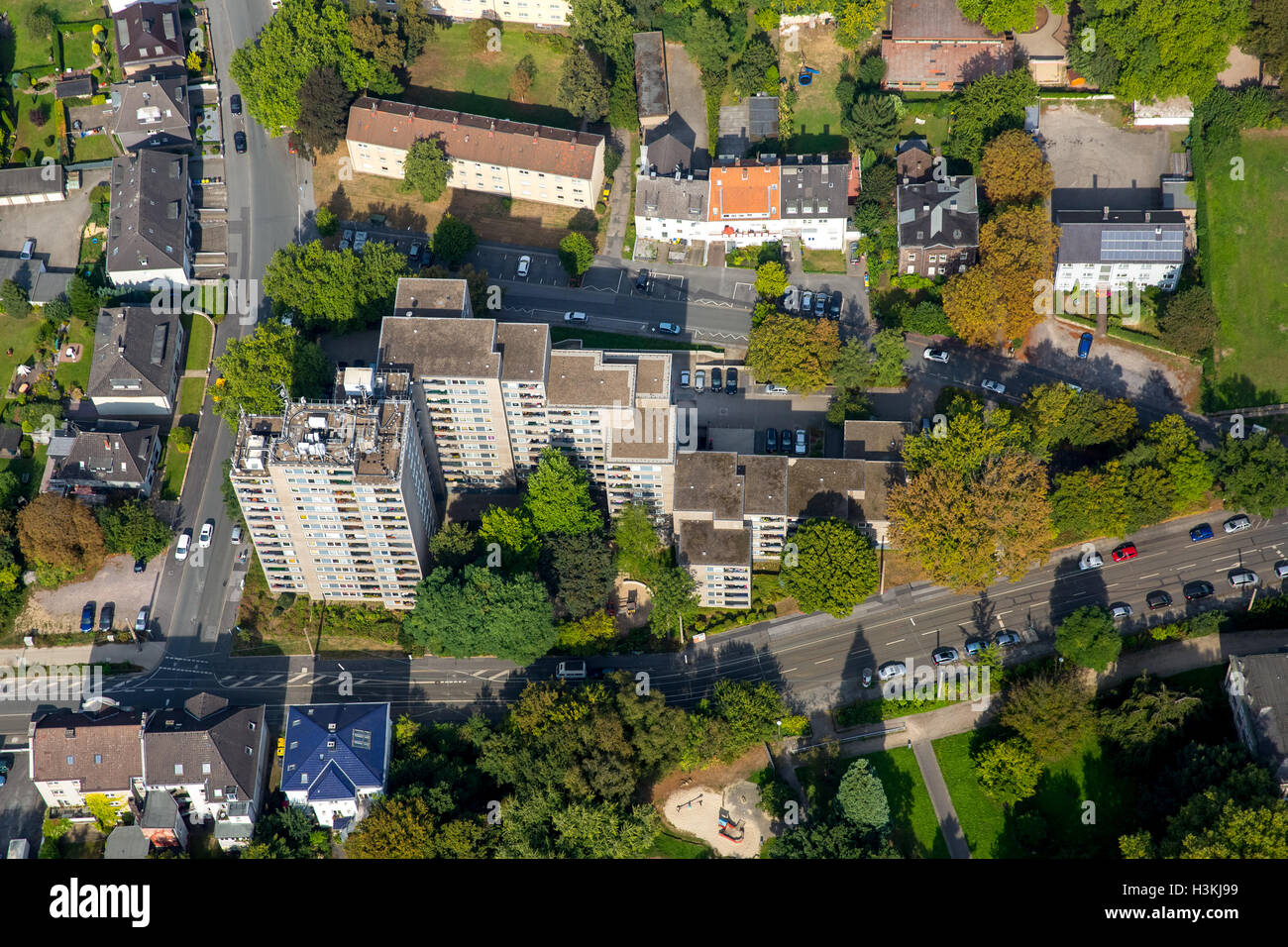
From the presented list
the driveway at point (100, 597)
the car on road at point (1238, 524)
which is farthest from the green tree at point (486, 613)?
the car on road at point (1238, 524)

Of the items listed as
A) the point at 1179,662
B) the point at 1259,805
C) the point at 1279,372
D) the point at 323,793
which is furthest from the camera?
the point at 1279,372

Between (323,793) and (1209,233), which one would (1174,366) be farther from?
(323,793)

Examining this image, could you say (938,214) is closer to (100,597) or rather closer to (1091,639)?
(1091,639)

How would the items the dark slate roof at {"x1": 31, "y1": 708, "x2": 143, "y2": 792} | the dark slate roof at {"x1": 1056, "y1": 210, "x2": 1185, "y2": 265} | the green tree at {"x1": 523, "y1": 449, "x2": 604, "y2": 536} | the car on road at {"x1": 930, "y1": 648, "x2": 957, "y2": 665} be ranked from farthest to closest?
the dark slate roof at {"x1": 1056, "y1": 210, "x2": 1185, "y2": 265} → the green tree at {"x1": 523, "y1": 449, "x2": 604, "y2": 536} → the car on road at {"x1": 930, "y1": 648, "x2": 957, "y2": 665} → the dark slate roof at {"x1": 31, "y1": 708, "x2": 143, "y2": 792}

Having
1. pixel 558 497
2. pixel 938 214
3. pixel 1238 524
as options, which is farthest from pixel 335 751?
pixel 1238 524

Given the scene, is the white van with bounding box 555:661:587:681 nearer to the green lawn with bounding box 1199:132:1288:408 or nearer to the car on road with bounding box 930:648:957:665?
the car on road with bounding box 930:648:957:665

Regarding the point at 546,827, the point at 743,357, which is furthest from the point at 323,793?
the point at 743,357

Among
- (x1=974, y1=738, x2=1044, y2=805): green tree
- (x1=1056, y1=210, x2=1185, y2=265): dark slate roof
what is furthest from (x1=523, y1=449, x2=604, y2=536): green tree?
(x1=1056, y1=210, x2=1185, y2=265): dark slate roof
